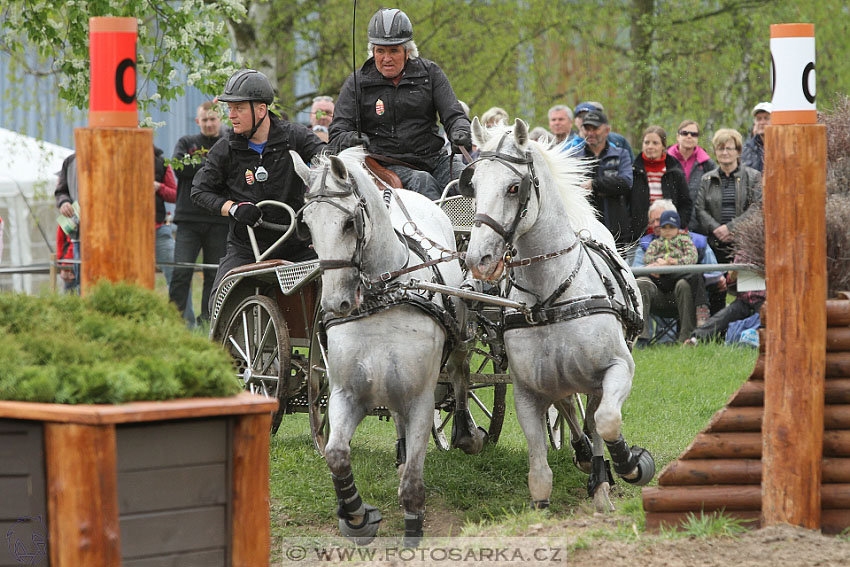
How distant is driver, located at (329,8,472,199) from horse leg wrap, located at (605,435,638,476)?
217 centimetres

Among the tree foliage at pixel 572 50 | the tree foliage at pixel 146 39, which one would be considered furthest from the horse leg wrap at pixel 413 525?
the tree foliage at pixel 572 50

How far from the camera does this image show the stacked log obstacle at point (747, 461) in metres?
5.08

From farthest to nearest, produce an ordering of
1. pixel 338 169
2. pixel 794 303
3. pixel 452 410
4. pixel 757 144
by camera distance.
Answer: pixel 757 144 < pixel 452 410 < pixel 338 169 < pixel 794 303

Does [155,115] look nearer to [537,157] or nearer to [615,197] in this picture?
[615,197]

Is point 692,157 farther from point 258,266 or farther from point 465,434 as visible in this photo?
point 258,266

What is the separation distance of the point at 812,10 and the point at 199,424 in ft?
64.0

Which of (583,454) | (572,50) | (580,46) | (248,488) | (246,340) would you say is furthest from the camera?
(572,50)

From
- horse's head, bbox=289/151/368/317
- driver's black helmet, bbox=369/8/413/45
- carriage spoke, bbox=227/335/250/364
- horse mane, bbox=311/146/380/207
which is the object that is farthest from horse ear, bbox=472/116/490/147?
carriage spoke, bbox=227/335/250/364

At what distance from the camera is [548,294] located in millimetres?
6301

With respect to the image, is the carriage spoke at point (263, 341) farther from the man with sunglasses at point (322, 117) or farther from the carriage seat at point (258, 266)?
the man with sunglasses at point (322, 117)

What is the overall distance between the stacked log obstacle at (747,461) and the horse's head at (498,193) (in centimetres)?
126

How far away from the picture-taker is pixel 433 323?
6.32m

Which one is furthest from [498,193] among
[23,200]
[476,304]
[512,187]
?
[23,200]

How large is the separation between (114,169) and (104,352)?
3.08 ft
